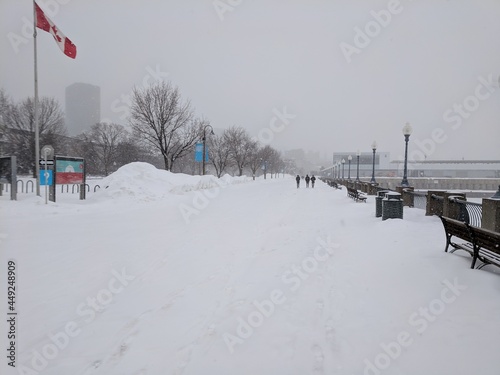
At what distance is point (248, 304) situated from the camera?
4.36m

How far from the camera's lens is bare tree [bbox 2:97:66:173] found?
129 ft

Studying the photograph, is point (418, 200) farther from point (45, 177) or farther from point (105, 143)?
point (105, 143)

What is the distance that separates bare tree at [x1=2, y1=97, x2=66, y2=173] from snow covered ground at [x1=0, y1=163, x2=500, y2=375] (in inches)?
1548

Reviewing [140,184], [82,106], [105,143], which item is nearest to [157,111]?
[140,184]

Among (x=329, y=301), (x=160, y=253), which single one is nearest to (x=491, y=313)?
(x=329, y=301)

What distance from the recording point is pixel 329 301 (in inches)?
176

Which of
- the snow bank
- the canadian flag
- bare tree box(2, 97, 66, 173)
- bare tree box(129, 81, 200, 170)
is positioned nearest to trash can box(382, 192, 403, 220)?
the snow bank

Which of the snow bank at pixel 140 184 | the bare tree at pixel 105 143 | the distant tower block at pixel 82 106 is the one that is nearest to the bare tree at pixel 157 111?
the snow bank at pixel 140 184

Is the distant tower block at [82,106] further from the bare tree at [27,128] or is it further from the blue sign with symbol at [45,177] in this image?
the blue sign with symbol at [45,177]

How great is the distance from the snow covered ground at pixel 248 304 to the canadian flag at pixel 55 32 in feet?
30.8

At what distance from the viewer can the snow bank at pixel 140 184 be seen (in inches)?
624

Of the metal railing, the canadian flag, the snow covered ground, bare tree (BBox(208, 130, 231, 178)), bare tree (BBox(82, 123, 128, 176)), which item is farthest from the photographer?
bare tree (BBox(82, 123, 128, 176))

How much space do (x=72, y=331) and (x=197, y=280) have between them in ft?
6.57

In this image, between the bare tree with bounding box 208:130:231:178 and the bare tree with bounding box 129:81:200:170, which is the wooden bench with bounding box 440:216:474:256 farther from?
the bare tree with bounding box 208:130:231:178
